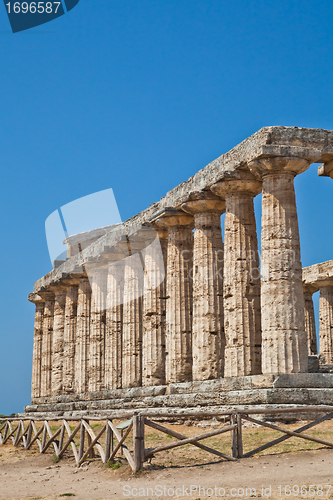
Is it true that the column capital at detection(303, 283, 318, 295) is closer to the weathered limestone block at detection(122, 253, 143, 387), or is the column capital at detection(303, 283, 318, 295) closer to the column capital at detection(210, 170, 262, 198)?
the weathered limestone block at detection(122, 253, 143, 387)

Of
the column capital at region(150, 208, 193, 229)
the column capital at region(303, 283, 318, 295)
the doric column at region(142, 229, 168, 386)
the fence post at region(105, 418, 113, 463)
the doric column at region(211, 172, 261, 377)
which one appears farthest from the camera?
the column capital at region(303, 283, 318, 295)

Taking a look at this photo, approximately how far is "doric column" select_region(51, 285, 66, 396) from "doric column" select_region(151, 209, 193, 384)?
13394mm

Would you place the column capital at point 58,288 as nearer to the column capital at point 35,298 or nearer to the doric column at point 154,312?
the column capital at point 35,298

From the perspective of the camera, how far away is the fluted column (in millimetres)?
32812

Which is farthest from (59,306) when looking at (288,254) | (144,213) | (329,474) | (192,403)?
(329,474)

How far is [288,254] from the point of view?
57.9ft

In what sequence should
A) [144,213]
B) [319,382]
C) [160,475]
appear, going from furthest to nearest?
[144,213]
[319,382]
[160,475]

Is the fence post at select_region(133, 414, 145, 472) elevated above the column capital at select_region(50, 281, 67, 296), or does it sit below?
below

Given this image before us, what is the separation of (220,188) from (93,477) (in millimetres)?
10303

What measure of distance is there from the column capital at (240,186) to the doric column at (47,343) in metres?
20.1

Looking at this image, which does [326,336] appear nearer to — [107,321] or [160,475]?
[107,321]

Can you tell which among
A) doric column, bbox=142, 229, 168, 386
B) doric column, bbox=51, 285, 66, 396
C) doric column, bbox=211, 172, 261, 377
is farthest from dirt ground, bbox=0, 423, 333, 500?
doric column, bbox=51, 285, 66, 396

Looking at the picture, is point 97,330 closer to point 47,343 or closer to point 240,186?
point 47,343

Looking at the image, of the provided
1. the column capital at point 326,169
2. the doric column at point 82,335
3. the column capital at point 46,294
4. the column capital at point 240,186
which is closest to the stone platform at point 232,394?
the doric column at point 82,335
